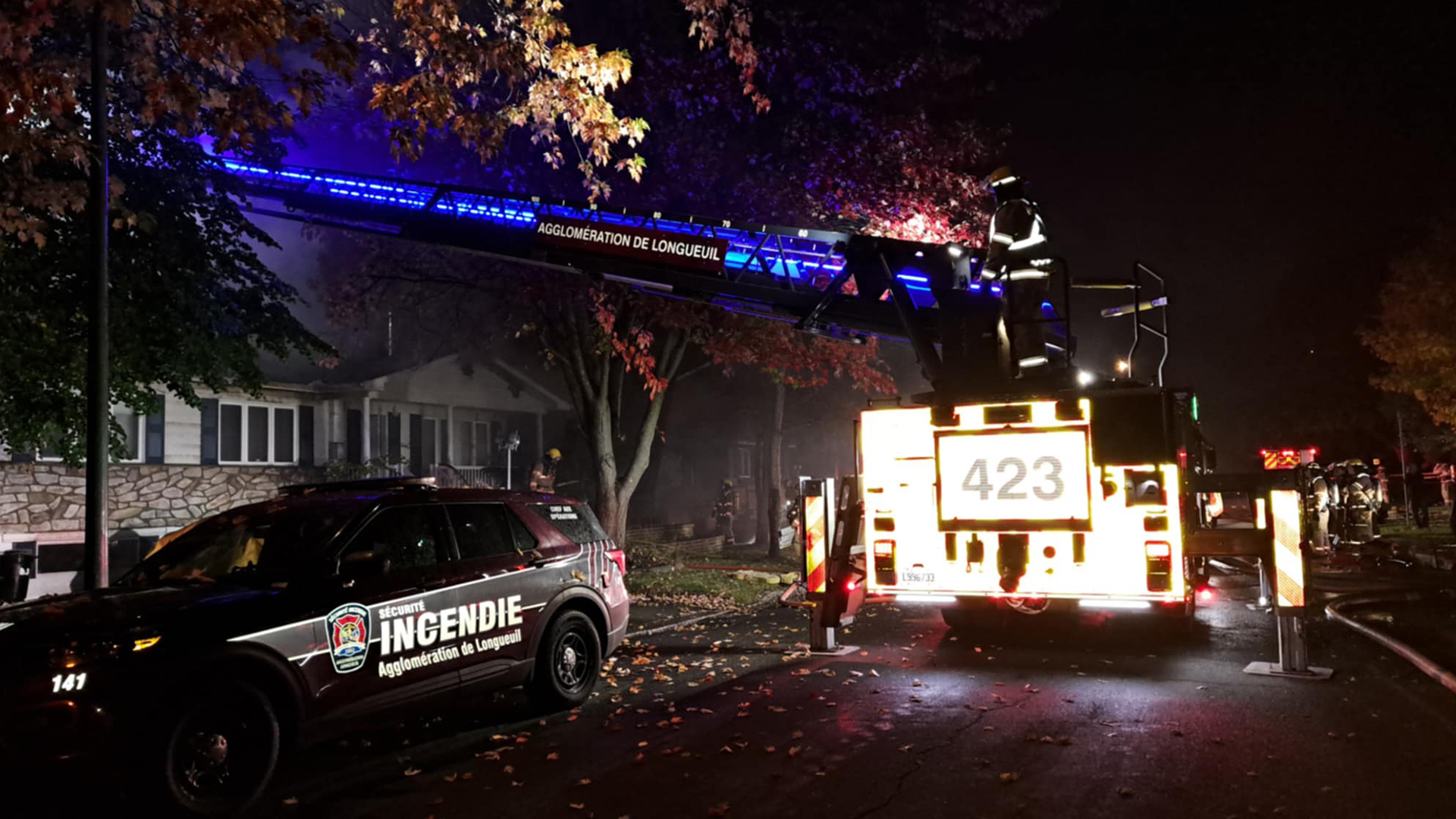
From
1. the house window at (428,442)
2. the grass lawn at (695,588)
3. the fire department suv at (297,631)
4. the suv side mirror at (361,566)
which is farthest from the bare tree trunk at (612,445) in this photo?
the suv side mirror at (361,566)

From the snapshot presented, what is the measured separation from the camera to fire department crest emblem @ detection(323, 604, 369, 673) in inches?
232

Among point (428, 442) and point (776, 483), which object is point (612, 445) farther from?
point (428, 442)

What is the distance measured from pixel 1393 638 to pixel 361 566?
9160 mm

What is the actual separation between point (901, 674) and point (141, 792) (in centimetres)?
565

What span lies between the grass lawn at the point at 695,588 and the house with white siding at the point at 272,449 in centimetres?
614

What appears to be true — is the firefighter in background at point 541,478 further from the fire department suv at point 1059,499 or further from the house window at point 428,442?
the fire department suv at point 1059,499

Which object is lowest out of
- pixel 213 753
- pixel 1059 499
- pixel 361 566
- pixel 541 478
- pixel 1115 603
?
pixel 213 753

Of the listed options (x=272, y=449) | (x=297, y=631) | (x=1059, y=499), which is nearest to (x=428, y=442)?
(x=272, y=449)

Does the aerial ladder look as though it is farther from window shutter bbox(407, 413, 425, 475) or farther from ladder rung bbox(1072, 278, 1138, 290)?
window shutter bbox(407, 413, 425, 475)

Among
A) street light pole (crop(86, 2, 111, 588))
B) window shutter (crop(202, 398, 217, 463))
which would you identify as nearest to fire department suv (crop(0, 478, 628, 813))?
street light pole (crop(86, 2, 111, 588))

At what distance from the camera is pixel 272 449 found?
19531 millimetres

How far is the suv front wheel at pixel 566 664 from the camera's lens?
7.39m

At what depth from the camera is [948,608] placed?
1071 cm

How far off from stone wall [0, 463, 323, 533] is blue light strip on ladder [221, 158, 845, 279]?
5884 millimetres
